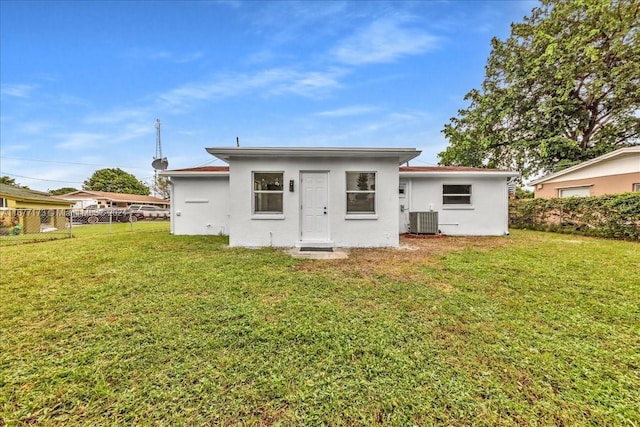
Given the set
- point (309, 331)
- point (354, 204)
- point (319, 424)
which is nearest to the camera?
point (319, 424)

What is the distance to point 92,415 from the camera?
1.84 metres

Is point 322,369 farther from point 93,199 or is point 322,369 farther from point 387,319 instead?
point 93,199

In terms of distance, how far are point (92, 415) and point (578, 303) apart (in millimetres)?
5537

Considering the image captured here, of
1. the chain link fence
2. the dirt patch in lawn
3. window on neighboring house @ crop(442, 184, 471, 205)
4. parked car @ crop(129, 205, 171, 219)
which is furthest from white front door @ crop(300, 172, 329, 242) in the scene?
parked car @ crop(129, 205, 171, 219)

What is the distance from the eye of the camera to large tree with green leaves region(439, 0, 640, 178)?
13891 mm

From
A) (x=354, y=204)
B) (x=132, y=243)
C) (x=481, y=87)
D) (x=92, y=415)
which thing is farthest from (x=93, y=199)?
(x=481, y=87)

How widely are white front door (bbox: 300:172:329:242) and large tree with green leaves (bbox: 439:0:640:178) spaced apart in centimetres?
1536

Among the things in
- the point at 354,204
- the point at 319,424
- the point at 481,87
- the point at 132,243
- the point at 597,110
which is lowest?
the point at 319,424

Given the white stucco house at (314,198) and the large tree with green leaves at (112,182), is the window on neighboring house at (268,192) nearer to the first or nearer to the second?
the white stucco house at (314,198)

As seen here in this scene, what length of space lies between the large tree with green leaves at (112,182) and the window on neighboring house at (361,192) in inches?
2142

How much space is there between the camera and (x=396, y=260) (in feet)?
20.0

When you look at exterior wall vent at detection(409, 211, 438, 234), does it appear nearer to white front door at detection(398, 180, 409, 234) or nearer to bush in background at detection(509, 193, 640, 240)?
white front door at detection(398, 180, 409, 234)

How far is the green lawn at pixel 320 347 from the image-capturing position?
1897mm

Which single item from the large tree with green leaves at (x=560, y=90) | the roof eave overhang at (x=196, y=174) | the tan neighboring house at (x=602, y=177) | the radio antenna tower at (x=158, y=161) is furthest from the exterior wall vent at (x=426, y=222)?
Answer: the radio antenna tower at (x=158, y=161)
